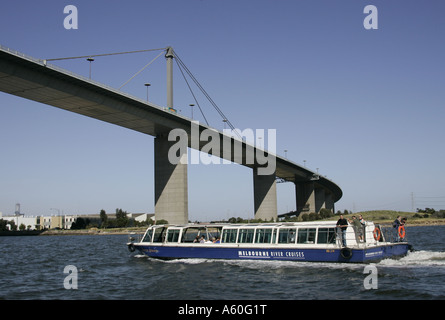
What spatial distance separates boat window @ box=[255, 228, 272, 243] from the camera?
89.6 ft

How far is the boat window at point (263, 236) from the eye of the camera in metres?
27.3

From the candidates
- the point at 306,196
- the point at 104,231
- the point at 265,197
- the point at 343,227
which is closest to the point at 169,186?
the point at 265,197

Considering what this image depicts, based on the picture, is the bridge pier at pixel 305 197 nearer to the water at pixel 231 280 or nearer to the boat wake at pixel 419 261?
the water at pixel 231 280

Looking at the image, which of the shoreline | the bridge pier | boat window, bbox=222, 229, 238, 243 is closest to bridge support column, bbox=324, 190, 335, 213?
the bridge pier

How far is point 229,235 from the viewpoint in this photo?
29.0 meters

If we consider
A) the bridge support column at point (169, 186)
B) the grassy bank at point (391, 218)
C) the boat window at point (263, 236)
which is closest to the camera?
the boat window at point (263, 236)

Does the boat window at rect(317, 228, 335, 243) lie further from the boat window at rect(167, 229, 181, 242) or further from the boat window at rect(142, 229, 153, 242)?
the boat window at rect(142, 229, 153, 242)

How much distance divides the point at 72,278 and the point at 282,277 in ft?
36.8

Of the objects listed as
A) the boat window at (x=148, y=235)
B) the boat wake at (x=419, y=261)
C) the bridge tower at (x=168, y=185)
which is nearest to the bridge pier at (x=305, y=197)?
the bridge tower at (x=168, y=185)

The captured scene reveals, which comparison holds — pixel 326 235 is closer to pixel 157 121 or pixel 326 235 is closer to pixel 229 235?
Answer: pixel 229 235

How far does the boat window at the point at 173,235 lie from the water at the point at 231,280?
236 centimetres

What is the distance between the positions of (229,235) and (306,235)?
17.8 ft
